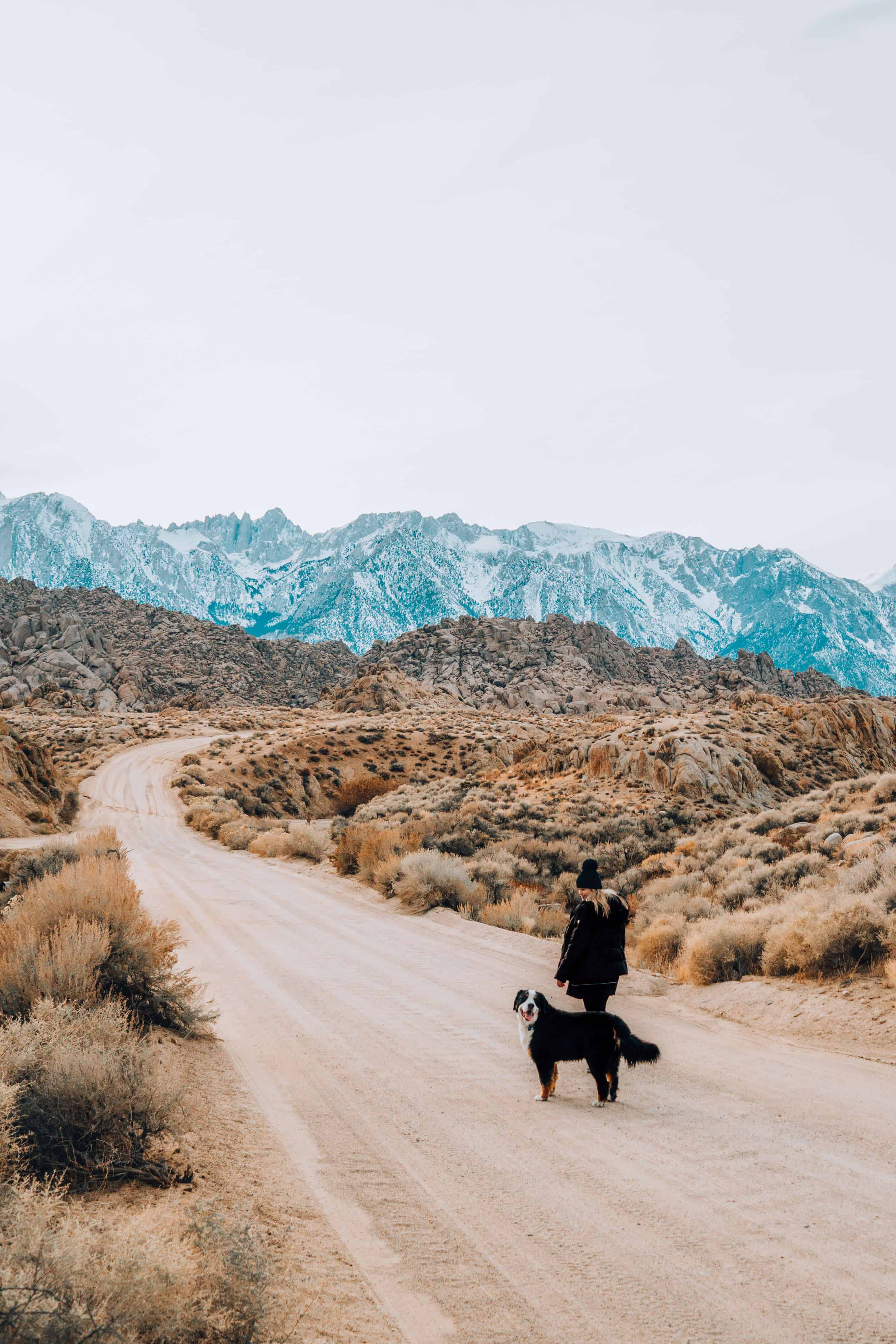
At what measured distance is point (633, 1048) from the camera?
5.71 metres

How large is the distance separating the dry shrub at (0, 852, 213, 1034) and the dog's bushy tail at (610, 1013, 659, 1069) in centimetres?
381

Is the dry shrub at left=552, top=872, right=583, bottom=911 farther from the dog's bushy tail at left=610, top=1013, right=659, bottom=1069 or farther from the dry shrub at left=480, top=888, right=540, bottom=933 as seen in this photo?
the dog's bushy tail at left=610, top=1013, right=659, bottom=1069

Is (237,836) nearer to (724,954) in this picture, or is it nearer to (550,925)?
(550,925)

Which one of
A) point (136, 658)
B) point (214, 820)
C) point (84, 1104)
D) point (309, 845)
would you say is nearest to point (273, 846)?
point (309, 845)

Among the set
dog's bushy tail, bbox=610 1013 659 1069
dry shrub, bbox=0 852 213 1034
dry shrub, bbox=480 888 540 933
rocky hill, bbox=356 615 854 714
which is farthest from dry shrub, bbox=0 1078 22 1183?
rocky hill, bbox=356 615 854 714

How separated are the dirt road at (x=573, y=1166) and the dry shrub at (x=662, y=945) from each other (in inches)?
52.3

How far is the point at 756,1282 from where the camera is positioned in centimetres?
346

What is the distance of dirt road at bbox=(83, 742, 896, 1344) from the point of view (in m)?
3.33

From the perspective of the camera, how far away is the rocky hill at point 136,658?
10344 centimetres

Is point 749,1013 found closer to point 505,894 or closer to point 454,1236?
point 454,1236

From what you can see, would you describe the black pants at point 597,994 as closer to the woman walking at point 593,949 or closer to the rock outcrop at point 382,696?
the woman walking at point 593,949

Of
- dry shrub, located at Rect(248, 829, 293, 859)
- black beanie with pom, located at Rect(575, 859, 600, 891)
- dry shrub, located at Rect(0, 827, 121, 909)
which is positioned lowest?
dry shrub, located at Rect(248, 829, 293, 859)

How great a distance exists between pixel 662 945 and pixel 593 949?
506 cm

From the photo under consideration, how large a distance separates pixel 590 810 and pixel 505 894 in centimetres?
1004
